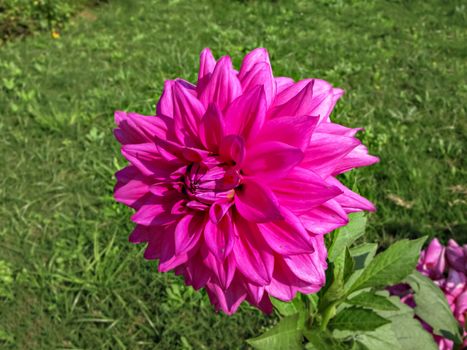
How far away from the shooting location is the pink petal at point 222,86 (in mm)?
989

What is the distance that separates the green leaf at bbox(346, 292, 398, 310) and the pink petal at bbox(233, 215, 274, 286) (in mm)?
434

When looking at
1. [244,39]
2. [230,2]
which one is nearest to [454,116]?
[244,39]

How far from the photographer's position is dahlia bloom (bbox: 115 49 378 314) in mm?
915

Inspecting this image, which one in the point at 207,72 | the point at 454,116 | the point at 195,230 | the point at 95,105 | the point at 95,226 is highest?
the point at 207,72

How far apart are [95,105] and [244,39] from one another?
2.17 meters

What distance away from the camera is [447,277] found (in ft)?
5.70

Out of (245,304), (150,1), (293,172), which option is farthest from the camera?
(150,1)

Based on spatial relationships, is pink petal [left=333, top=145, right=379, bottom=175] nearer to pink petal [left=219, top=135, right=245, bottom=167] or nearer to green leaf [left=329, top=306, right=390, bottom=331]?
pink petal [left=219, top=135, right=245, bottom=167]

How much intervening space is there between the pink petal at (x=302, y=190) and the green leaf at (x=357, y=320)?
0.46 m

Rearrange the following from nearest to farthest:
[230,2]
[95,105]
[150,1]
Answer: [95,105], [230,2], [150,1]

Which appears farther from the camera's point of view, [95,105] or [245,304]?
[95,105]

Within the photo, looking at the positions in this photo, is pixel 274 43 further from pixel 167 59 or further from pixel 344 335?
pixel 344 335

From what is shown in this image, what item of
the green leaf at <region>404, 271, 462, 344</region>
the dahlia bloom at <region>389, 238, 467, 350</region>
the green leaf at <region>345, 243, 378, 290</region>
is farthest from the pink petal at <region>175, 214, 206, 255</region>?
the dahlia bloom at <region>389, 238, 467, 350</region>

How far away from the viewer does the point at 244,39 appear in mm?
5301
